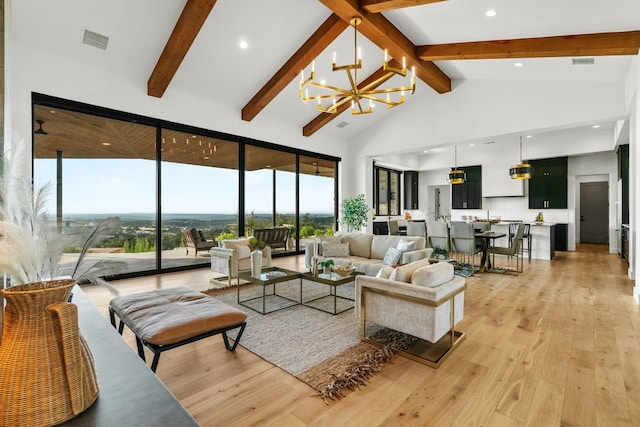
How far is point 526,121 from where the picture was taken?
619cm

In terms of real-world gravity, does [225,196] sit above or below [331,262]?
above

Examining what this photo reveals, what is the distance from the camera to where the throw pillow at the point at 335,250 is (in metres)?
5.48

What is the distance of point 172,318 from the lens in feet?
7.52

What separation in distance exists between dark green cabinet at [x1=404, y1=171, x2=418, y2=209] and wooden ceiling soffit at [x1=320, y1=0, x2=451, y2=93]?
544 centimetres

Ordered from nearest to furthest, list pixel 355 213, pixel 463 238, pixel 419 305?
pixel 419 305 < pixel 463 238 < pixel 355 213

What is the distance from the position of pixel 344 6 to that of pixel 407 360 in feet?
14.4

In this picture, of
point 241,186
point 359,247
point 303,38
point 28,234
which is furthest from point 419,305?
point 241,186

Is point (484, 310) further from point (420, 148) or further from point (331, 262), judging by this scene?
point (420, 148)

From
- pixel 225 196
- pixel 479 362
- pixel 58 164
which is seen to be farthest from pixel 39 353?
pixel 225 196

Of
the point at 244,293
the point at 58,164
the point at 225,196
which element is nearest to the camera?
the point at 244,293

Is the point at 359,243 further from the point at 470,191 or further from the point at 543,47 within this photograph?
the point at 470,191

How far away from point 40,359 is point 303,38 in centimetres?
572

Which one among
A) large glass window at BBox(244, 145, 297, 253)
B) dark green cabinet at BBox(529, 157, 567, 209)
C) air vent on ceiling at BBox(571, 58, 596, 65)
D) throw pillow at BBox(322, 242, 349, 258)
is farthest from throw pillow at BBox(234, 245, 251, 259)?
dark green cabinet at BBox(529, 157, 567, 209)

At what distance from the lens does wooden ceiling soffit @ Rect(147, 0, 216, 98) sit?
414 cm
